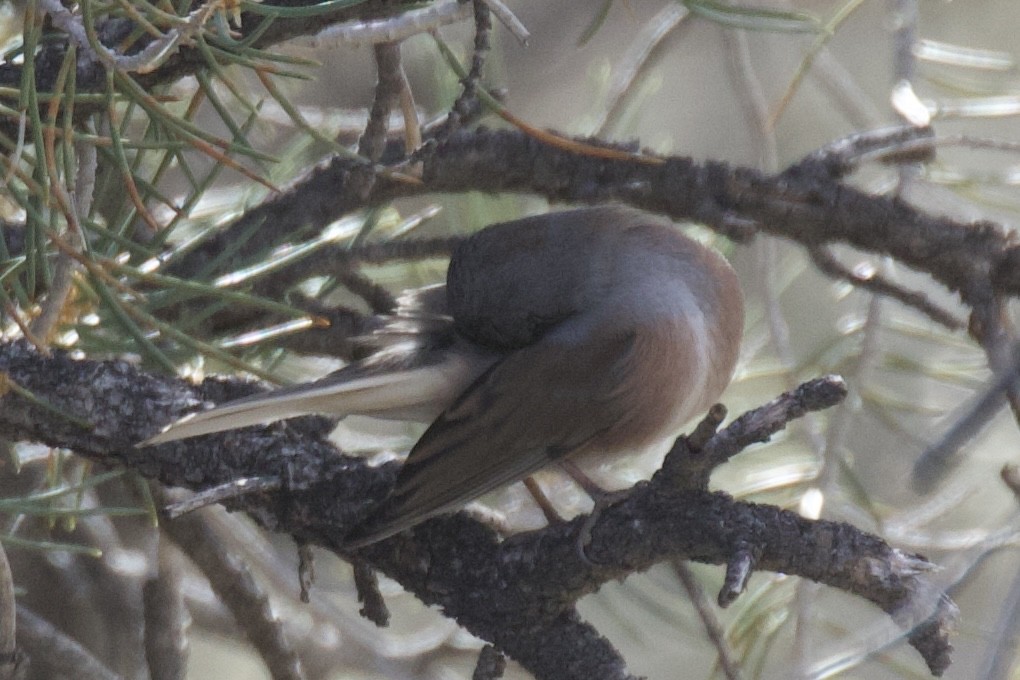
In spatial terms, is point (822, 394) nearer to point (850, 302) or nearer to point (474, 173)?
point (474, 173)

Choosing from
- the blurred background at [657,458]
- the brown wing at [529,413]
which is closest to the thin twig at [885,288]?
the blurred background at [657,458]

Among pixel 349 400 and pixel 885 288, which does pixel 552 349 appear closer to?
pixel 349 400

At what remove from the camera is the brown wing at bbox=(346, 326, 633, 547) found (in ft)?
6.08

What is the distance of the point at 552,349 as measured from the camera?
1983 millimetres

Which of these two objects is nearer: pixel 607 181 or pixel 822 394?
pixel 822 394

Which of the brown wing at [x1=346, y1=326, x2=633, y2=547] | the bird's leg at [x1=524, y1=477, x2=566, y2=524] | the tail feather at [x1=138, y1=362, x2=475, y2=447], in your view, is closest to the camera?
the tail feather at [x1=138, y1=362, x2=475, y2=447]

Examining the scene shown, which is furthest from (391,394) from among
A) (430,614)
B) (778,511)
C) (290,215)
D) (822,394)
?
(430,614)

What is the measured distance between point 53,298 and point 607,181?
0.99 m

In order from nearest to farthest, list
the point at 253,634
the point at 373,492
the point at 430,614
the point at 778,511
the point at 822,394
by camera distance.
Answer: the point at 822,394 → the point at 778,511 → the point at 373,492 → the point at 253,634 → the point at 430,614

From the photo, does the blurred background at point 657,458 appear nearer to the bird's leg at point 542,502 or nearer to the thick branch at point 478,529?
the thick branch at point 478,529

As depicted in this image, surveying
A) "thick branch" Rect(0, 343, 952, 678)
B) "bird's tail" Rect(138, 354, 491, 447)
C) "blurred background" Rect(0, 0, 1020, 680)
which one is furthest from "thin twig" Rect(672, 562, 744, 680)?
"bird's tail" Rect(138, 354, 491, 447)

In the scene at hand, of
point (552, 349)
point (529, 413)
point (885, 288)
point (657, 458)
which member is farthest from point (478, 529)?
point (657, 458)

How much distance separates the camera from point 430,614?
12.3 feet

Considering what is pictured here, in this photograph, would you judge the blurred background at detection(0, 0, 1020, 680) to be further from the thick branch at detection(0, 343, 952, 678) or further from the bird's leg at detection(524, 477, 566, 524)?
the bird's leg at detection(524, 477, 566, 524)
